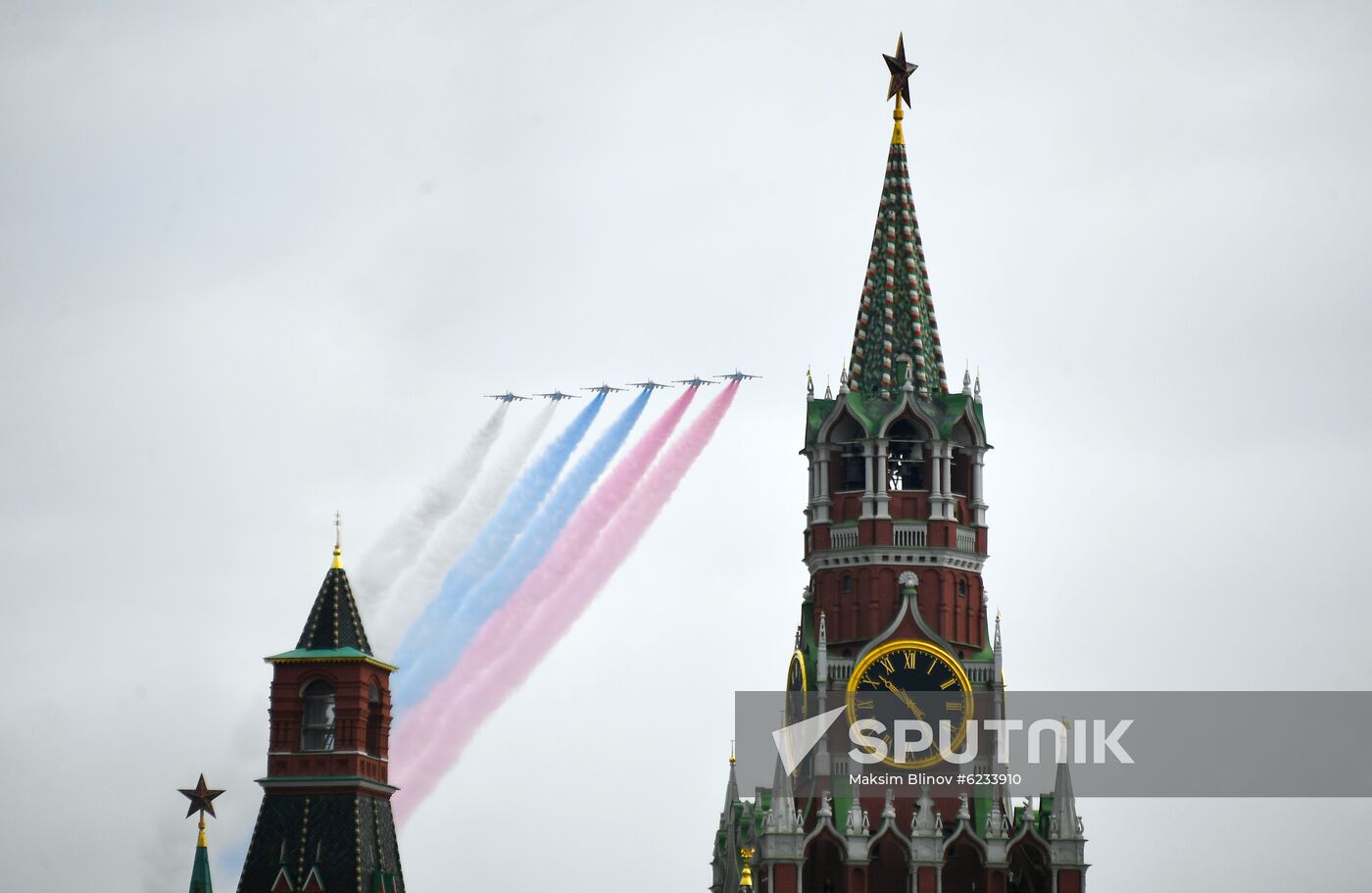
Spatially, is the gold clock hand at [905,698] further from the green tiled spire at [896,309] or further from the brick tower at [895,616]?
the green tiled spire at [896,309]

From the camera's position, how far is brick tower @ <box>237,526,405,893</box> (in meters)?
159

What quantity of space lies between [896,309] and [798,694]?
21.7 meters

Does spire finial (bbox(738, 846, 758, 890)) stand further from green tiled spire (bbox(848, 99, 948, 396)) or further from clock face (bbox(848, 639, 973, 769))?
green tiled spire (bbox(848, 99, 948, 396))

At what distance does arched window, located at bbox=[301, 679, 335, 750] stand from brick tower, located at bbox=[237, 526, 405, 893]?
45 millimetres

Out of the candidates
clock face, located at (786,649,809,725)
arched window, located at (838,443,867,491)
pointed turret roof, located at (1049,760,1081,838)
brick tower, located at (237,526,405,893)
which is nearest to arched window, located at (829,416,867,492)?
arched window, located at (838,443,867,491)

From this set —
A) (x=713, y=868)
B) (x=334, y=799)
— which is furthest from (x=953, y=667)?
(x=334, y=799)

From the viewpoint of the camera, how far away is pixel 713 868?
18200 centimetres

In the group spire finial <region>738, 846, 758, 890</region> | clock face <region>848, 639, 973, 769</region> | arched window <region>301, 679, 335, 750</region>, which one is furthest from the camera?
clock face <region>848, 639, 973, 769</region>

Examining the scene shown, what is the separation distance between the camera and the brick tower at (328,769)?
15888 centimetres

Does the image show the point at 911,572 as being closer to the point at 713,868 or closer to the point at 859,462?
the point at 859,462

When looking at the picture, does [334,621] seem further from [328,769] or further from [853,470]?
[853,470]

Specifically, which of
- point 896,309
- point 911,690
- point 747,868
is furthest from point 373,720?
point 896,309

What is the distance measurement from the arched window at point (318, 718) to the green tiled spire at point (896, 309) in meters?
33.5

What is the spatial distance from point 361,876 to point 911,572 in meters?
33.9
